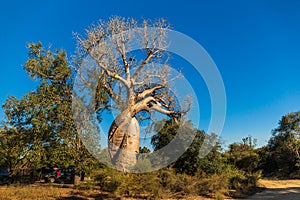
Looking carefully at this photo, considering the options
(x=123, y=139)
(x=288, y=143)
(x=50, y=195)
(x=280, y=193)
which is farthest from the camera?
(x=288, y=143)

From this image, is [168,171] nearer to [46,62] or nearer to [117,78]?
[117,78]

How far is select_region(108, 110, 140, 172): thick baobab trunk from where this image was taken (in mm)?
7176

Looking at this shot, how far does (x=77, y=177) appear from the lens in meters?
8.18

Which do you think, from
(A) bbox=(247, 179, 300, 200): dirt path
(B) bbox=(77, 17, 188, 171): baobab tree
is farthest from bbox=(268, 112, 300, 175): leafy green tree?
(B) bbox=(77, 17, 188, 171): baobab tree

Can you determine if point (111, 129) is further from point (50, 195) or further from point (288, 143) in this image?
point (288, 143)

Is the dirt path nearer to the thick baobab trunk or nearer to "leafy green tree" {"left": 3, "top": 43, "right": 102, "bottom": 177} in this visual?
the thick baobab trunk

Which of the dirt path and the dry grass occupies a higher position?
the dry grass

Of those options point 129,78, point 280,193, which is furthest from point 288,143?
point 129,78

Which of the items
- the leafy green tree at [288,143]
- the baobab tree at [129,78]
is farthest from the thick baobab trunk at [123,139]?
the leafy green tree at [288,143]

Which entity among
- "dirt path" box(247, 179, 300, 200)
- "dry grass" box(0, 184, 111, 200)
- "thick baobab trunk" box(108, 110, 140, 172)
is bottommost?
"dirt path" box(247, 179, 300, 200)

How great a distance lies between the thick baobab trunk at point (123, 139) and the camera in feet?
23.5

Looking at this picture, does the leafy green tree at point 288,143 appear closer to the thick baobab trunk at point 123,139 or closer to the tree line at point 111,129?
the tree line at point 111,129

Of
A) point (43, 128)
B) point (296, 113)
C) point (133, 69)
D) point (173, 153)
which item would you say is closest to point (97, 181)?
point (43, 128)

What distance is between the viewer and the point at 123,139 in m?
7.46
